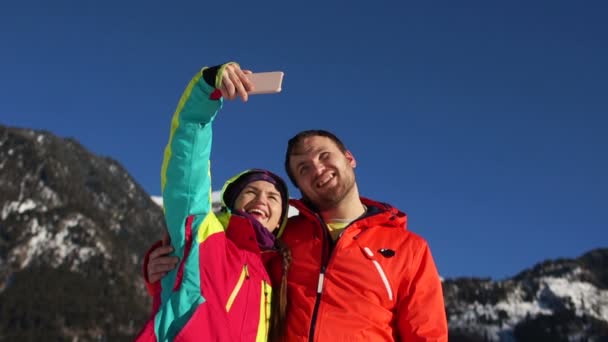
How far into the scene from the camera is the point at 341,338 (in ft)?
14.7

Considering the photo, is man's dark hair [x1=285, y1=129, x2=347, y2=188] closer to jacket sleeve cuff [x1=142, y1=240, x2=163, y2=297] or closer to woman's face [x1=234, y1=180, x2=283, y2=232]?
woman's face [x1=234, y1=180, x2=283, y2=232]

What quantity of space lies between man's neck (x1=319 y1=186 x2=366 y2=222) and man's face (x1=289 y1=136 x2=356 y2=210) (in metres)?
0.05

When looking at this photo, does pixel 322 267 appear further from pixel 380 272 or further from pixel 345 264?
pixel 380 272

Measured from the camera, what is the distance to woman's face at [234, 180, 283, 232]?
5.01 m

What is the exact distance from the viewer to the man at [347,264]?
4.60 m

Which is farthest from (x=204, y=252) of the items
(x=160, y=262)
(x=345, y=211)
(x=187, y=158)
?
(x=345, y=211)

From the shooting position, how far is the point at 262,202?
5047mm

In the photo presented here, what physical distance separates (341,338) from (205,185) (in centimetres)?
141

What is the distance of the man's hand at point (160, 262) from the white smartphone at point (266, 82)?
3.96ft

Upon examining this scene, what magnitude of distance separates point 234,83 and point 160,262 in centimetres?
128

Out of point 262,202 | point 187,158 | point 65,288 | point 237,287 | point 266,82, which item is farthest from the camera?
point 65,288

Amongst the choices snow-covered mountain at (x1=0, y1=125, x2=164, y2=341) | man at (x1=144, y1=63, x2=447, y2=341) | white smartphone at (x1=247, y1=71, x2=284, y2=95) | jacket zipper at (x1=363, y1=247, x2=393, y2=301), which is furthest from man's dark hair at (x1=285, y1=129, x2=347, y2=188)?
snow-covered mountain at (x1=0, y1=125, x2=164, y2=341)

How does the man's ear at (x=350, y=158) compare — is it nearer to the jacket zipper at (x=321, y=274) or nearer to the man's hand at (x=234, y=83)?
the jacket zipper at (x=321, y=274)

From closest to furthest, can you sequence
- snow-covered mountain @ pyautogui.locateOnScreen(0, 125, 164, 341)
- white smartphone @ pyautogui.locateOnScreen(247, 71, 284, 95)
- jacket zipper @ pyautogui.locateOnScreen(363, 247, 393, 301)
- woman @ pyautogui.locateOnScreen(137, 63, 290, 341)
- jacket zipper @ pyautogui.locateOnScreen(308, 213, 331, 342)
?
white smartphone @ pyautogui.locateOnScreen(247, 71, 284, 95), woman @ pyautogui.locateOnScreen(137, 63, 290, 341), jacket zipper @ pyautogui.locateOnScreen(308, 213, 331, 342), jacket zipper @ pyautogui.locateOnScreen(363, 247, 393, 301), snow-covered mountain @ pyautogui.locateOnScreen(0, 125, 164, 341)
